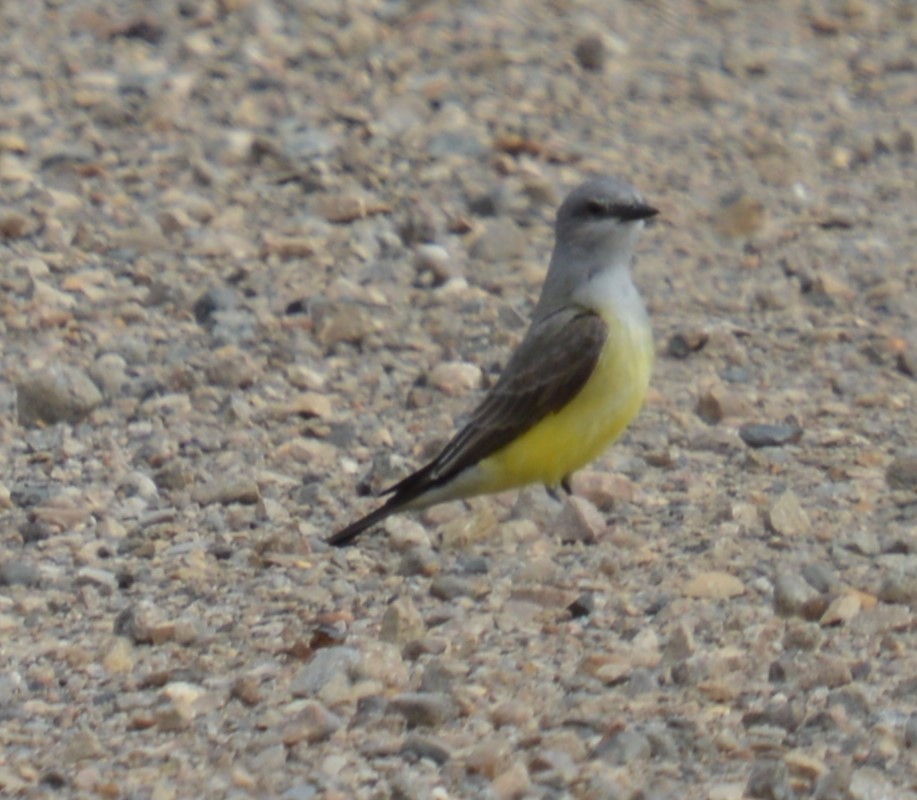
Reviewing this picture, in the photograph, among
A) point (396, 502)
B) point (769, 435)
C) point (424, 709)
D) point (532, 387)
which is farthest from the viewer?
point (769, 435)

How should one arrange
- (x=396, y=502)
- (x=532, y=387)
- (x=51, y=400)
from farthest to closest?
(x=51, y=400), (x=532, y=387), (x=396, y=502)

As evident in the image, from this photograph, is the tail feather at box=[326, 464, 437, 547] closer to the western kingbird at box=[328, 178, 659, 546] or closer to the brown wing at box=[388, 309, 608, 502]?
the western kingbird at box=[328, 178, 659, 546]

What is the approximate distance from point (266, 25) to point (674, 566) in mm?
5779

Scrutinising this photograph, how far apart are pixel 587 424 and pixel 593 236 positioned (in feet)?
2.47

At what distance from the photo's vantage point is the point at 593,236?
7289mm

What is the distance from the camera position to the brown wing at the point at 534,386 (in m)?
6.95

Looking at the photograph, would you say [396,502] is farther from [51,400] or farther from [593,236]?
[51,400]

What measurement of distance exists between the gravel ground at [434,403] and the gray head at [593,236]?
0.70 metres

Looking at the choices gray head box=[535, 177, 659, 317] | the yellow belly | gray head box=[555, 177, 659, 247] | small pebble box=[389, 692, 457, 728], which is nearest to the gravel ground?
small pebble box=[389, 692, 457, 728]

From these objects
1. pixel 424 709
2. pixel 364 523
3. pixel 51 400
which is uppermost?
pixel 424 709

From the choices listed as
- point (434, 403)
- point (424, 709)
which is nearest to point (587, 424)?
point (434, 403)

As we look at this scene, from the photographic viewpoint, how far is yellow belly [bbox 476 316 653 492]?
22.8 feet

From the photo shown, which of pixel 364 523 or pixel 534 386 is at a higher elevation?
pixel 534 386

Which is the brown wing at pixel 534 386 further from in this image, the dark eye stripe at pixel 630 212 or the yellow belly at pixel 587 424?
the dark eye stripe at pixel 630 212
